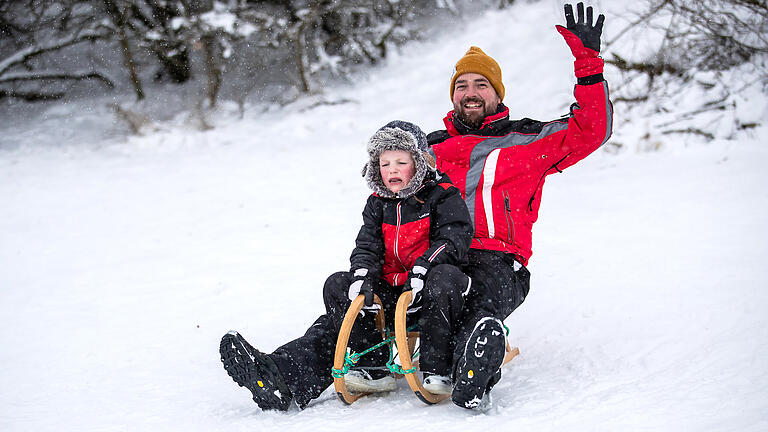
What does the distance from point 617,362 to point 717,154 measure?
3736mm

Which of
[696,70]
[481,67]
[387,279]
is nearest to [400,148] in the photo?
[387,279]

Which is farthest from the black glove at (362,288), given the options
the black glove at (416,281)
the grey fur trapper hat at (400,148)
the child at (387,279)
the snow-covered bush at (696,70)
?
the snow-covered bush at (696,70)

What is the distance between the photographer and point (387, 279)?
8.13 feet

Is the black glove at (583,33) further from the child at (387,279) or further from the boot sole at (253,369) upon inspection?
the boot sole at (253,369)

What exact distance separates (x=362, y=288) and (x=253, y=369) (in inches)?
17.9

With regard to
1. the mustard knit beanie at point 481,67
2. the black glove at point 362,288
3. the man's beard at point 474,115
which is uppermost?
the mustard knit beanie at point 481,67

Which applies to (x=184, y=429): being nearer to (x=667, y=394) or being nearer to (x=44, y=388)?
(x=44, y=388)

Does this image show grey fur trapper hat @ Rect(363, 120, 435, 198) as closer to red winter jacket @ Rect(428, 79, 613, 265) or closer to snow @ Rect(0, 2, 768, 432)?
red winter jacket @ Rect(428, 79, 613, 265)

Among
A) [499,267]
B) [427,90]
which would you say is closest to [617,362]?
[499,267]

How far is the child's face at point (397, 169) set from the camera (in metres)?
2.41

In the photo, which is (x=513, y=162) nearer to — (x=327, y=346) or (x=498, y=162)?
(x=498, y=162)

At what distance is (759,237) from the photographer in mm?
3637

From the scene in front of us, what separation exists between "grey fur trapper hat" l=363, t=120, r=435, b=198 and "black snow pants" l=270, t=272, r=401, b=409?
0.35m

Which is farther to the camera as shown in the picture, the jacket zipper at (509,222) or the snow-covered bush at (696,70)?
the snow-covered bush at (696,70)
